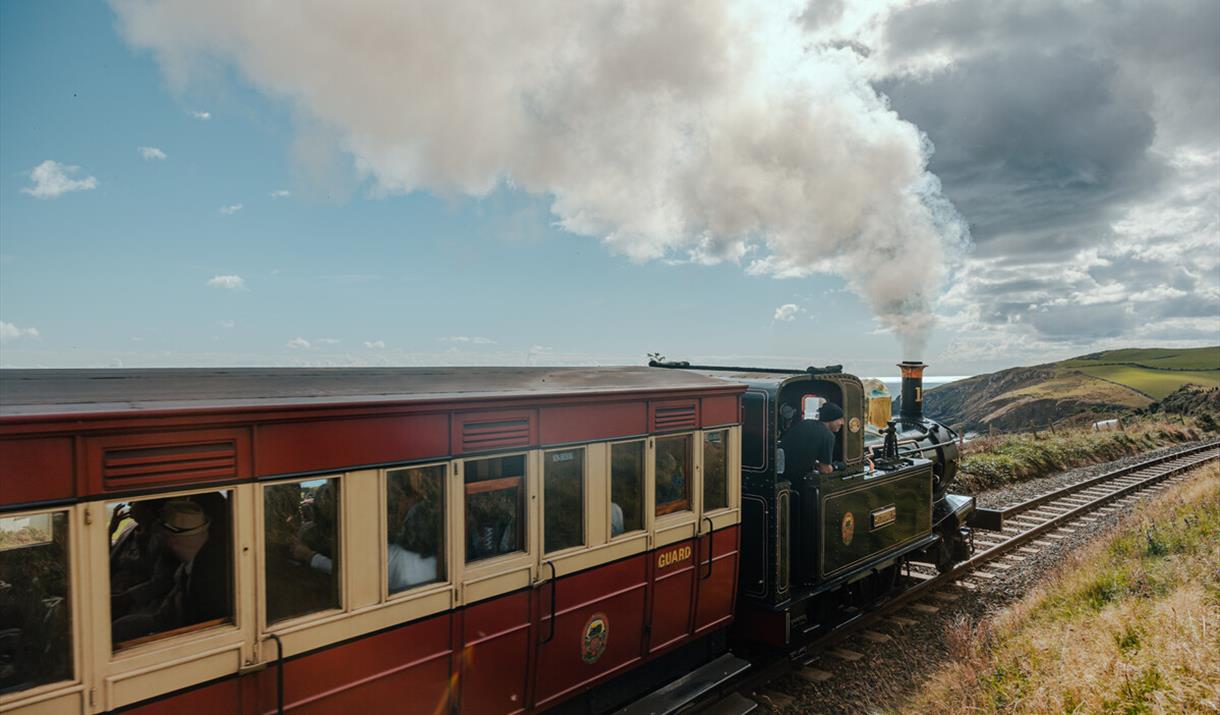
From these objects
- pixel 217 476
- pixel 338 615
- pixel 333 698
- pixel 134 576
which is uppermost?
pixel 217 476

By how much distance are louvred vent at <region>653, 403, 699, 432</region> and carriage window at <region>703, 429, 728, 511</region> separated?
254mm

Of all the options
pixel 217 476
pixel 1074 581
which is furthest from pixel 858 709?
pixel 217 476

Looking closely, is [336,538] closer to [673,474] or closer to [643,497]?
[643,497]

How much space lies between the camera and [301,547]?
3865mm

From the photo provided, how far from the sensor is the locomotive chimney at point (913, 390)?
462 inches

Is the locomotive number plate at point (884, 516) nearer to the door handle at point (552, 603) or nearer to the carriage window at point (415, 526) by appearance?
the door handle at point (552, 603)

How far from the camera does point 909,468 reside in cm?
884

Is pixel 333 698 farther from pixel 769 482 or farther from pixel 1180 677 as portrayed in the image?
pixel 1180 677

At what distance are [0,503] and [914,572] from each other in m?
10.9

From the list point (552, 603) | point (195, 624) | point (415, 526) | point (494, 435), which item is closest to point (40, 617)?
point (195, 624)

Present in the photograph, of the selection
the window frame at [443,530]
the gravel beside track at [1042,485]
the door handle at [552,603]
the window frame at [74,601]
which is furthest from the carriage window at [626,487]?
the gravel beside track at [1042,485]

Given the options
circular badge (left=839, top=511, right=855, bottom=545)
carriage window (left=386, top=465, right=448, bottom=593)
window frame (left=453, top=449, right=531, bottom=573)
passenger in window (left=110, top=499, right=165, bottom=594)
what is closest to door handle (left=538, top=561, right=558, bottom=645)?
window frame (left=453, top=449, right=531, bottom=573)

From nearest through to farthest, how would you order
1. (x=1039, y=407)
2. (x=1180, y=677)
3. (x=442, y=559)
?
(x=442, y=559) < (x=1180, y=677) < (x=1039, y=407)

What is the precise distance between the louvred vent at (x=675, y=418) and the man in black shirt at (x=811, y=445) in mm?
1676
